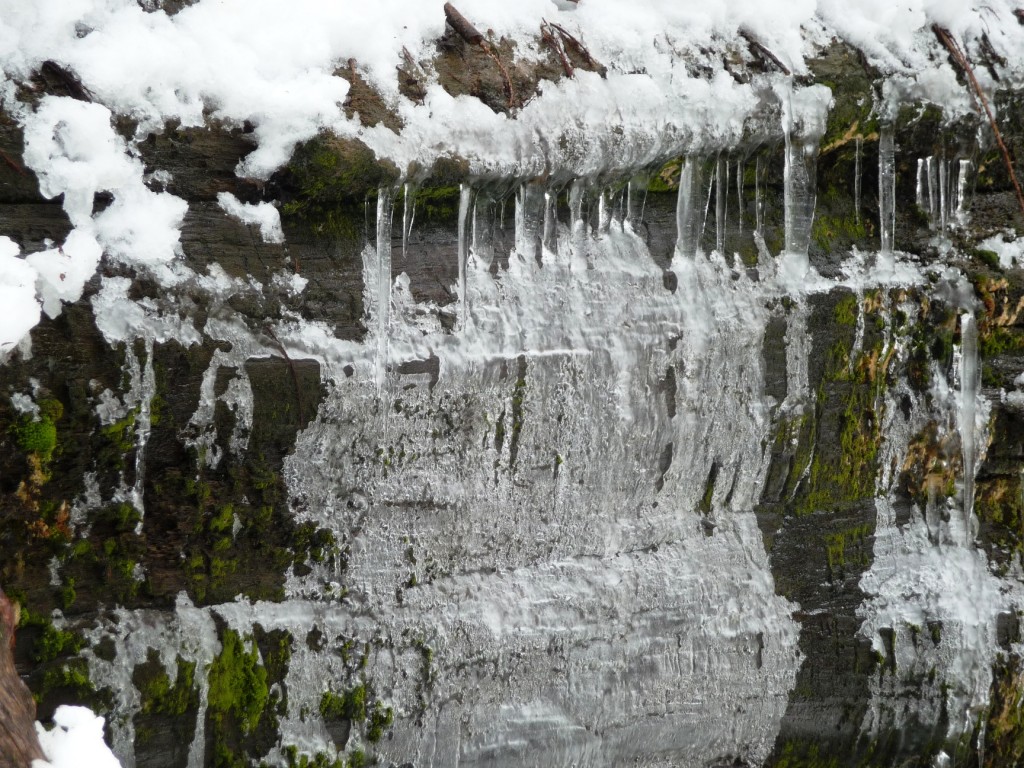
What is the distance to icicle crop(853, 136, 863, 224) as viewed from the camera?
4207 millimetres

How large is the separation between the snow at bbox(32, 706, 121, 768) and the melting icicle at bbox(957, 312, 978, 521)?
3.93 meters

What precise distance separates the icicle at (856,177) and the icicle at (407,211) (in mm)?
2100

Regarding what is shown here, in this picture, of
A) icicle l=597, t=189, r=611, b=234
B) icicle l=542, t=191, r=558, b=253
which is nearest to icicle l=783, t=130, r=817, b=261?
icicle l=597, t=189, r=611, b=234

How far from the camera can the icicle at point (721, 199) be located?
3.89 m

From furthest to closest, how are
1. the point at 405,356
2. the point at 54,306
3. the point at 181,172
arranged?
the point at 405,356 → the point at 181,172 → the point at 54,306

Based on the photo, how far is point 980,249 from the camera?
4.53 metres

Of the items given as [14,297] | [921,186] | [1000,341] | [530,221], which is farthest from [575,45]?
[1000,341]

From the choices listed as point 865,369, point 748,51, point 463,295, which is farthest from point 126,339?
point 865,369

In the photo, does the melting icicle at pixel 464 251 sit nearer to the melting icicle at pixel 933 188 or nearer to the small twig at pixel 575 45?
the small twig at pixel 575 45

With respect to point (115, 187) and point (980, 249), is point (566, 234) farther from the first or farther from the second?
point (980, 249)

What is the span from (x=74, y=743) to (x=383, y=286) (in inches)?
66.8

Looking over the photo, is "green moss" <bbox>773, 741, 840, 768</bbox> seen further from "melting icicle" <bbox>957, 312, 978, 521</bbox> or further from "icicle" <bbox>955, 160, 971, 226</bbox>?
"icicle" <bbox>955, 160, 971, 226</bbox>

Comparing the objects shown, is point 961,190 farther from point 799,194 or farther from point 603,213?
point 603,213

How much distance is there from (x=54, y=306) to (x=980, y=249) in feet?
13.2
